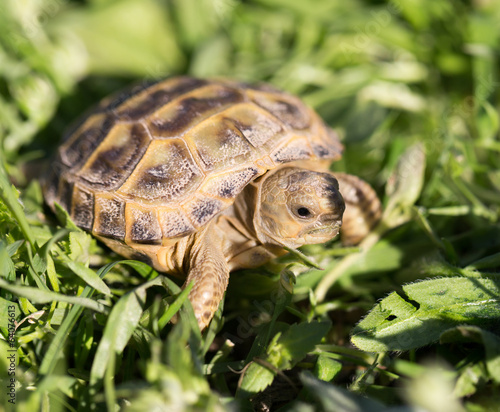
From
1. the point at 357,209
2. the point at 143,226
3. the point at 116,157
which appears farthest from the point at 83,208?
the point at 357,209

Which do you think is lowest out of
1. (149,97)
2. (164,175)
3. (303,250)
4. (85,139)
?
(303,250)

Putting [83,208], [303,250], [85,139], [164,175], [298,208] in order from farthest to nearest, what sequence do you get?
Answer: [85,139], [303,250], [83,208], [164,175], [298,208]

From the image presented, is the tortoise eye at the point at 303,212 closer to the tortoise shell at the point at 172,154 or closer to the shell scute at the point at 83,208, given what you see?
the tortoise shell at the point at 172,154

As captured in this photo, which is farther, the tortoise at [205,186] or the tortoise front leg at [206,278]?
the tortoise at [205,186]

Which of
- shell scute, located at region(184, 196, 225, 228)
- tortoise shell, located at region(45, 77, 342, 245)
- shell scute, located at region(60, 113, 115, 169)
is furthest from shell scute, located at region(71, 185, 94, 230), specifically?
shell scute, located at region(184, 196, 225, 228)

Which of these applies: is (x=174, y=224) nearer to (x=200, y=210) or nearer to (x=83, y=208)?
(x=200, y=210)

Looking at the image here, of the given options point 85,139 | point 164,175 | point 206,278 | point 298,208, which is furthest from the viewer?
point 85,139

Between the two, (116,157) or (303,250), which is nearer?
(116,157)

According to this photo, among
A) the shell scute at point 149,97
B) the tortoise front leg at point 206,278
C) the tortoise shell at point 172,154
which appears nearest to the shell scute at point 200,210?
the tortoise shell at point 172,154

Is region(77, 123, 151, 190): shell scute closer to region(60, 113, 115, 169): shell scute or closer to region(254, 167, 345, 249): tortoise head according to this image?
region(60, 113, 115, 169): shell scute
